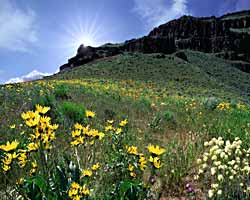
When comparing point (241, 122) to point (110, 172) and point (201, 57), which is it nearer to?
point (110, 172)

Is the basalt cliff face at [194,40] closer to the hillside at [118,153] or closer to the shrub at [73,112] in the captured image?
the hillside at [118,153]

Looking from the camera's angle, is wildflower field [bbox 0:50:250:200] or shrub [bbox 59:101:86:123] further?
shrub [bbox 59:101:86:123]

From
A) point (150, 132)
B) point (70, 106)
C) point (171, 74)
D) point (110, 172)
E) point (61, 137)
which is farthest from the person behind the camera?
point (171, 74)

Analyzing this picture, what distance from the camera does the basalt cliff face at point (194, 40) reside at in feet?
260

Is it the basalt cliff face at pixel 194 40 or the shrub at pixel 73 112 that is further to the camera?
the basalt cliff face at pixel 194 40

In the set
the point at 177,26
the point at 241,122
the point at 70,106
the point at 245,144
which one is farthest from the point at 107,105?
the point at 177,26

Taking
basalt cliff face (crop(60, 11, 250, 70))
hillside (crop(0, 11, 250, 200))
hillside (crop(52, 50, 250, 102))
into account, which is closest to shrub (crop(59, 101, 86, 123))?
hillside (crop(0, 11, 250, 200))

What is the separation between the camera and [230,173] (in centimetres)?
339

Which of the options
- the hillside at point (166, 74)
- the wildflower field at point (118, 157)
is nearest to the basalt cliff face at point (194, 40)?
the hillside at point (166, 74)

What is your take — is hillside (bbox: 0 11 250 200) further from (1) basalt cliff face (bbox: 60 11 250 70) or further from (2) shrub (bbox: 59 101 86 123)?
(1) basalt cliff face (bbox: 60 11 250 70)

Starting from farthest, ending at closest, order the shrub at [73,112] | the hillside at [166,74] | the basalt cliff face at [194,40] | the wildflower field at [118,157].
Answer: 1. the basalt cliff face at [194,40]
2. the hillside at [166,74]
3. the shrub at [73,112]
4. the wildflower field at [118,157]

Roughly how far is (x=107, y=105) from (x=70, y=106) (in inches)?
83.8

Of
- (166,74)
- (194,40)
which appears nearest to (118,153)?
(166,74)

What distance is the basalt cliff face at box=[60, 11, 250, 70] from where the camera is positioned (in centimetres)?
7918
